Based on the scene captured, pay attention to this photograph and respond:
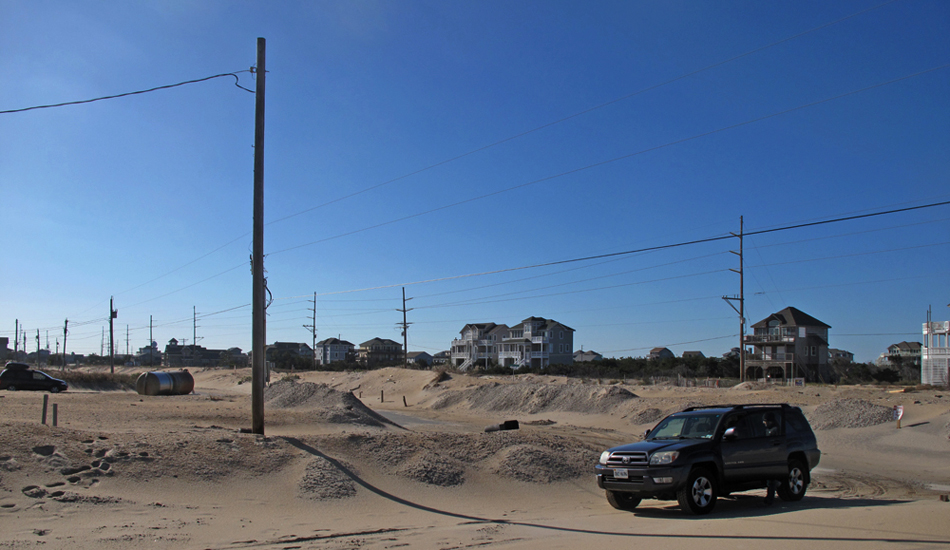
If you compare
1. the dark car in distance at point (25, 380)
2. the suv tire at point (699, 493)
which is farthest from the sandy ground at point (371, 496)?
the dark car in distance at point (25, 380)

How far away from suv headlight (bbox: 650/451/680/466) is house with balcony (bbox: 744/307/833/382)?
60.1m

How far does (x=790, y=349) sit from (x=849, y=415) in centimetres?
4085

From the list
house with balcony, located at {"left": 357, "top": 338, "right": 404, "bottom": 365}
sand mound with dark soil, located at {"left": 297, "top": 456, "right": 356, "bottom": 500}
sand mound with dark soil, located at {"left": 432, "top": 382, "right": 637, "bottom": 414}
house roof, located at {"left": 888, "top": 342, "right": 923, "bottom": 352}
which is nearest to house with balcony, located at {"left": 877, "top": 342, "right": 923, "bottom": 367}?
house roof, located at {"left": 888, "top": 342, "right": 923, "bottom": 352}

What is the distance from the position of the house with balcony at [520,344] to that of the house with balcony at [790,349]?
110 ft

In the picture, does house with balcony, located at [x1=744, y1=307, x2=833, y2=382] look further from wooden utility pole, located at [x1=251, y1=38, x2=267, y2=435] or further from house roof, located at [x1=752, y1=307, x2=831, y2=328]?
wooden utility pole, located at [x1=251, y1=38, x2=267, y2=435]

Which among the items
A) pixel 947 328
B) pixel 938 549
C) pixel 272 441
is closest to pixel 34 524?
pixel 272 441

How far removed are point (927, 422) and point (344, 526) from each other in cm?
2737

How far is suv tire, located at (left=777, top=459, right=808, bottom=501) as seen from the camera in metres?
12.5

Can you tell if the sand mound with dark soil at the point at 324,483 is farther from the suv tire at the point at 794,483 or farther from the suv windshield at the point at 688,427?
the suv tire at the point at 794,483

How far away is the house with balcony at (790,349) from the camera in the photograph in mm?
65938

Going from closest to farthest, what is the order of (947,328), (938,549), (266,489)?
(938,549) → (266,489) → (947,328)

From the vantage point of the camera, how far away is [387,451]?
1577 cm

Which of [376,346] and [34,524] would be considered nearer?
[34,524]

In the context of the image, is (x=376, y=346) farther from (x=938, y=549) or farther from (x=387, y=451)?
(x=938, y=549)
